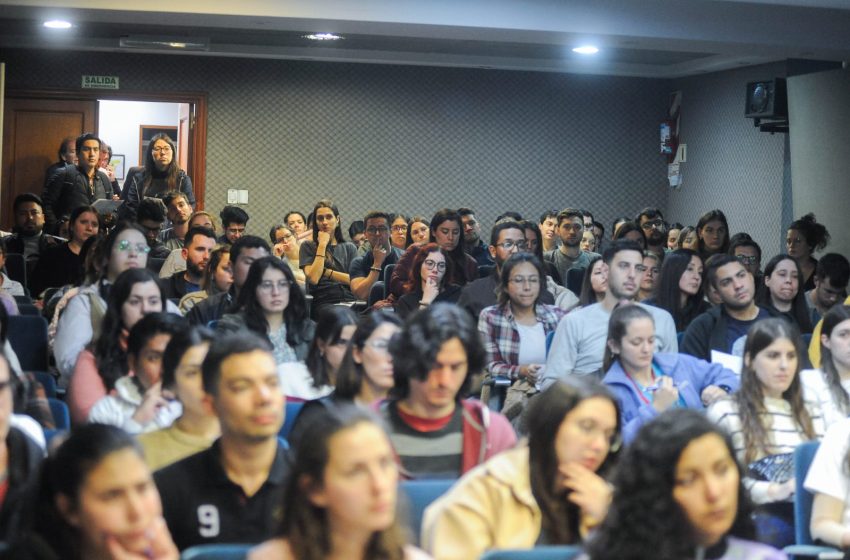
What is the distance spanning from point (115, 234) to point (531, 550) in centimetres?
325

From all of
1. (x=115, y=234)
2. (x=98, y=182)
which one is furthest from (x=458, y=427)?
(x=98, y=182)

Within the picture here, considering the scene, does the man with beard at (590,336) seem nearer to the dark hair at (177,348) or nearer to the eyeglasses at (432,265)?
the eyeglasses at (432,265)

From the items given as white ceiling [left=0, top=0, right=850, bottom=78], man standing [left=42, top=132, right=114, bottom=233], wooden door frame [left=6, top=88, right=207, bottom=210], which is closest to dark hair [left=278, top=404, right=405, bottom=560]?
white ceiling [left=0, top=0, right=850, bottom=78]

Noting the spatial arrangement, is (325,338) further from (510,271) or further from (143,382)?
(510,271)

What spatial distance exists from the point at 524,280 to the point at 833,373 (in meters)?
1.62

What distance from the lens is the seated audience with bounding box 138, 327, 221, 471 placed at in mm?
2768

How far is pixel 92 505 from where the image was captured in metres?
1.95

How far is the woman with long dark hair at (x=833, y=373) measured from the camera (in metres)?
3.75

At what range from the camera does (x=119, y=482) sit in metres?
1.97

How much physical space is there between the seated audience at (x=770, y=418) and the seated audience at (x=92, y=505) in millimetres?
1844

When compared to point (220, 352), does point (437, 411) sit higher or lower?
lower

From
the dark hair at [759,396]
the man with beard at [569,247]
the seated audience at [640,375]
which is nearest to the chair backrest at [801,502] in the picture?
the dark hair at [759,396]

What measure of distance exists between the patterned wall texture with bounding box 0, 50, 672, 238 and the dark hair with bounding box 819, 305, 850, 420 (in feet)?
24.7

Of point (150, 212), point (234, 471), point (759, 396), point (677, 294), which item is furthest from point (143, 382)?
point (150, 212)
